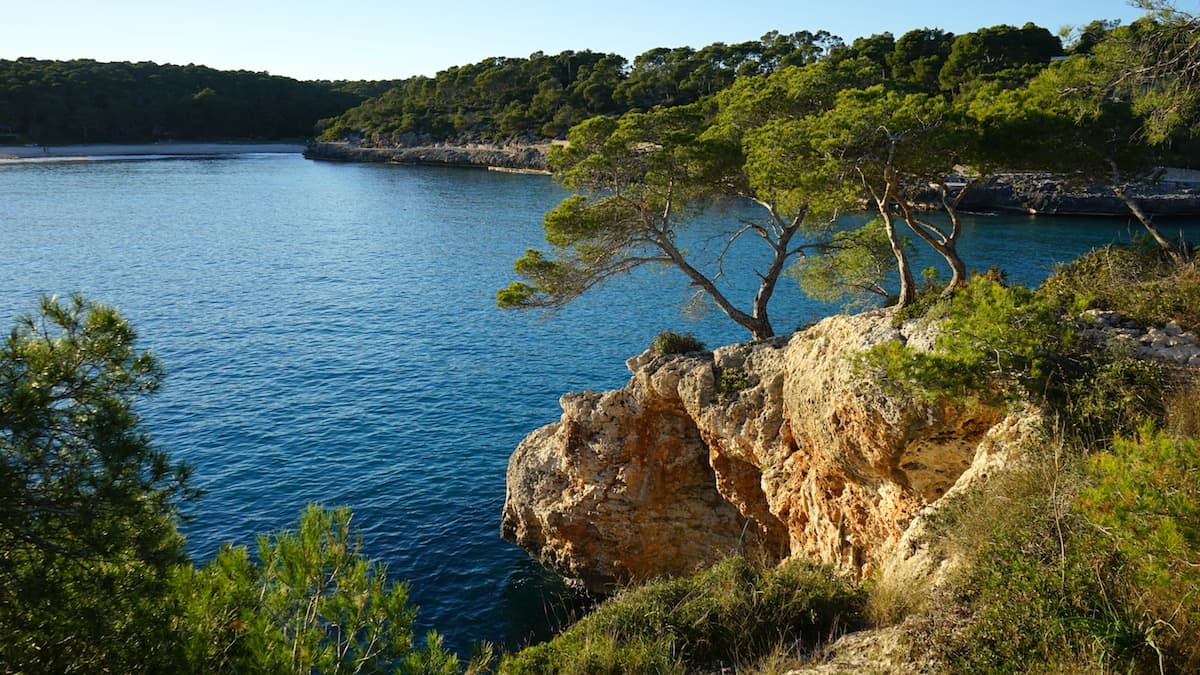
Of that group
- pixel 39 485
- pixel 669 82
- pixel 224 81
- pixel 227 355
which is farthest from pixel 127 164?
pixel 39 485

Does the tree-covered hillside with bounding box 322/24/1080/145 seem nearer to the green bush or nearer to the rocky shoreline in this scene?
the rocky shoreline

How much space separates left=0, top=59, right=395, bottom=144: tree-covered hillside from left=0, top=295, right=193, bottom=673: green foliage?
5754 inches

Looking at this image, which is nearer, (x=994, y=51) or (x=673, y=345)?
(x=673, y=345)

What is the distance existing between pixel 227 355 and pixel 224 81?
145872 millimetres

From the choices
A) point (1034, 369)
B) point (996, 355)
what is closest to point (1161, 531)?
point (1034, 369)

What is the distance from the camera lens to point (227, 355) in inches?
1328

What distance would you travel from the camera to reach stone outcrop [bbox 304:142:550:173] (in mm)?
Answer: 108938

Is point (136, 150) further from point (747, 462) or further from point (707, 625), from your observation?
point (707, 625)

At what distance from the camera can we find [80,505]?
6977 millimetres

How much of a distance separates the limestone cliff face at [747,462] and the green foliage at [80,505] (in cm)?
915

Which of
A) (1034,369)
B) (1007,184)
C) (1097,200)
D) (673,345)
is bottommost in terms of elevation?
(673,345)

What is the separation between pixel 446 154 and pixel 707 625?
117003 millimetres

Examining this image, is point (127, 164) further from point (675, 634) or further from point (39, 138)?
point (675, 634)

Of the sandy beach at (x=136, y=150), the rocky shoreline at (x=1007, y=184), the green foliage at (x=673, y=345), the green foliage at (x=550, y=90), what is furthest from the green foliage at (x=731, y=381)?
the sandy beach at (x=136, y=150)
